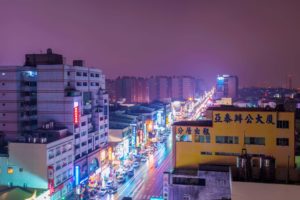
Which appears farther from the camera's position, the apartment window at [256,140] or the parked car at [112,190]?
the parked car at [112,190]

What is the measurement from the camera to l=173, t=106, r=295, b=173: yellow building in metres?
12.8

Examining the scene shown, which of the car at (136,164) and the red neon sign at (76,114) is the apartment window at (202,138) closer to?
the red neon sign at (76,114)

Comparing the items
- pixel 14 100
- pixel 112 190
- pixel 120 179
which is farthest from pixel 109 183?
pixel 14 100

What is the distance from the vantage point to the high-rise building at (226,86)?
6165 cm

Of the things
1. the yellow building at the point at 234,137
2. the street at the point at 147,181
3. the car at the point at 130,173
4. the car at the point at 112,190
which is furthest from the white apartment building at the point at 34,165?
the yellow building at the point at 234,137

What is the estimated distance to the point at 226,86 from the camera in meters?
63.8

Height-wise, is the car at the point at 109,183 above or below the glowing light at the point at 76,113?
below

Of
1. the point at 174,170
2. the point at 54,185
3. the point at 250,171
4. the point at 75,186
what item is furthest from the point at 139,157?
A: the point at 250,171

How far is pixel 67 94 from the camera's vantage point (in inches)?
808

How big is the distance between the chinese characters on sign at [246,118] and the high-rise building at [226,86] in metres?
47.6

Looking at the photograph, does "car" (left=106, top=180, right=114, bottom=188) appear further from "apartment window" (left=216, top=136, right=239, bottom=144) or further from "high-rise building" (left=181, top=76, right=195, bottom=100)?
"high-rise building" (left=181, top=76, right=195, bottom=100)

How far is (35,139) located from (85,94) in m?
6.31

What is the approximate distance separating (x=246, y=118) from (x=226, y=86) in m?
52.0

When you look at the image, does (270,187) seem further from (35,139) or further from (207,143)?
(35,139)
